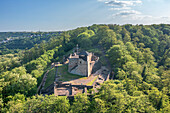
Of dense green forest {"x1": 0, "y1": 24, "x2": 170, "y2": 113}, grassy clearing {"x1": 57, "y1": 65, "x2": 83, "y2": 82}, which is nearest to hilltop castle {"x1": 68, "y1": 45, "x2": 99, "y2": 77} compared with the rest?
grassy clearing {"x1": 57, "y1": 65, "x2": 83, "y2": 82}

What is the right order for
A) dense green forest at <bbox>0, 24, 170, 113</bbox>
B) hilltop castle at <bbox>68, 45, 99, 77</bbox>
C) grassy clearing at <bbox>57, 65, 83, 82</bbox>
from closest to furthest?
1. dense green forest at <bbox>0, 24, 170, 113</bbox>
2. grassy clearing at <bbox>57, 65, 83, 82</bbox>
3. hilltop castle at <bbox>68, 45, 99, 77</bbox>

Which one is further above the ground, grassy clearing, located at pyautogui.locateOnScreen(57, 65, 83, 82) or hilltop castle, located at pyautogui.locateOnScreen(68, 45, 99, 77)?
hilltop castle, located at pyautogui.locateOnScreen(68, 45, 99, 77)

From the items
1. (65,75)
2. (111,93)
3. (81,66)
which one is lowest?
(65,75)

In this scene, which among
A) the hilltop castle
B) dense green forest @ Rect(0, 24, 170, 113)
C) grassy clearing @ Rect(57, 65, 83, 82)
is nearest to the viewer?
dense green forest @ Rect(0, 24, 170, 113)

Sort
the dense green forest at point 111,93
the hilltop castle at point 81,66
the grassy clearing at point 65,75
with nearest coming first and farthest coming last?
1. the dense green forest at point 111,93
2. the grassy clearing at point 65,75
3. the hilltop castle at point 81,66

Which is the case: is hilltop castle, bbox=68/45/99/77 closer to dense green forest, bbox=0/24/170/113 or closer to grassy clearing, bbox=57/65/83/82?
grassy clearing, bbox=57/65/83/82

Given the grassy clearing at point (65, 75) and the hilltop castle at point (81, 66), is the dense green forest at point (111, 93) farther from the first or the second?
the hilltop castle at point (81, 66)

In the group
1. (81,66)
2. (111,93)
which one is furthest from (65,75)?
(111,93)

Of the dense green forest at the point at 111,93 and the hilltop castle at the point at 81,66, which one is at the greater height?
the hilltop castle at the point at 81,66

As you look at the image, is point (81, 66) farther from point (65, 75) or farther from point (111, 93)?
point (111, 93)

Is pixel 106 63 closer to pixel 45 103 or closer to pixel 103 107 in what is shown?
pixel 103 107

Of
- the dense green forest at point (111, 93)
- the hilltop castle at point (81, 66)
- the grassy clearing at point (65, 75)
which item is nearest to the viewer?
the dense green forest at point (111, 93)

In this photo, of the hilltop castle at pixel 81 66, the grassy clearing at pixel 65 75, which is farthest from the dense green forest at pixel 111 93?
the hilltop castle at pixel 81 66

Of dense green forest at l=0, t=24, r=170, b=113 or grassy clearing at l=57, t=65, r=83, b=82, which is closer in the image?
dense green forest at l=0, t=24, r=170, b=113
